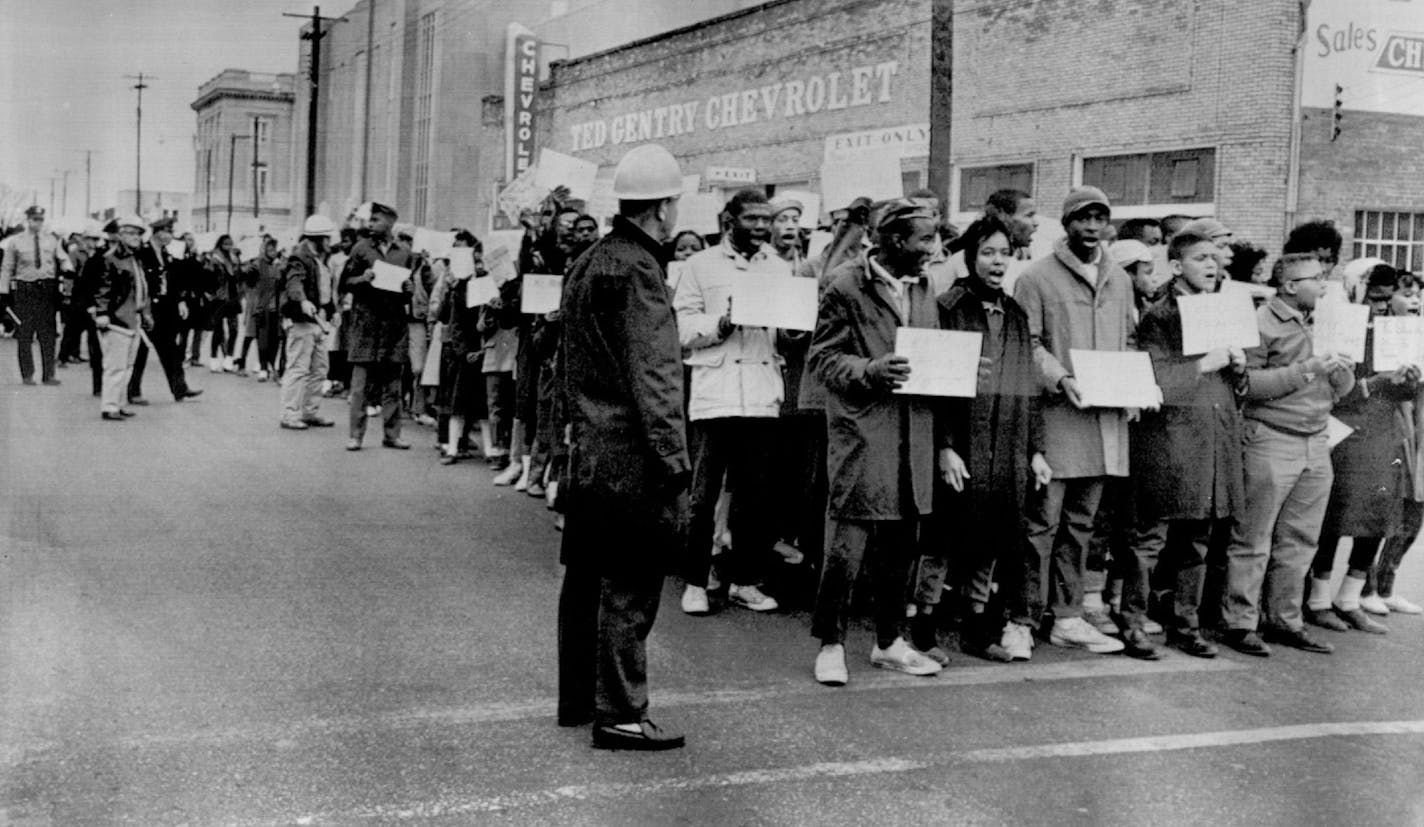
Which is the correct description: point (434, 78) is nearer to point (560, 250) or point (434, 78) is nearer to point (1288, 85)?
point (1288, 85)

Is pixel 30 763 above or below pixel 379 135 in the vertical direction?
below

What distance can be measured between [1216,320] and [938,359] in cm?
151

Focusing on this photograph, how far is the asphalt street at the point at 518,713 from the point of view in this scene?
4.61 m

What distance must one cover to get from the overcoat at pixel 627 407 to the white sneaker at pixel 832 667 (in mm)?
1209

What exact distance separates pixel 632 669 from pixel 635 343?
1.12 m

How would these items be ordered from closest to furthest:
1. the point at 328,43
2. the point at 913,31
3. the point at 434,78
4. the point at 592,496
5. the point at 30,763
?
the point at 30,763, the point at 592,496, the point at 913,31, the point at 328,43, the point at 434,78

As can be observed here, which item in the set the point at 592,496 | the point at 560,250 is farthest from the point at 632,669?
the point at 560,250

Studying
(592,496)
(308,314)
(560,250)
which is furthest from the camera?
(308,314)

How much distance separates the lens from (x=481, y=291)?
452 inches

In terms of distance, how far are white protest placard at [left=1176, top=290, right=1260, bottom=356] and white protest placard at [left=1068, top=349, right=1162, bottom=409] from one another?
24 centimetres

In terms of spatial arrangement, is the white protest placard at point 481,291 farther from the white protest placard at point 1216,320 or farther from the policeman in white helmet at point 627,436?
the policeman in white helmet at point 627,436

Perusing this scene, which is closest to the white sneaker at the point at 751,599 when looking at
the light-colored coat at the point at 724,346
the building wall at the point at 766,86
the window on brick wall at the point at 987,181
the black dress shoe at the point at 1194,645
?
the light-colored coat at the point at 724,346

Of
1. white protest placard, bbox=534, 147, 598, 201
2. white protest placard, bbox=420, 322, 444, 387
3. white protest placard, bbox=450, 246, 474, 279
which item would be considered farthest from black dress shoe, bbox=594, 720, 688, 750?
white protest placard, bbox=420, 322, 444, 387

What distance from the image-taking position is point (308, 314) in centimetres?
1423
